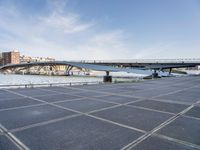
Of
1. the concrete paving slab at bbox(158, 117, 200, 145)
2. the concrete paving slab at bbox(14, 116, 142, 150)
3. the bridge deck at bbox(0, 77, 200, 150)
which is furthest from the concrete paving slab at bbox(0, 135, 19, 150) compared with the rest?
the concrete paving slab at bbox(158, 117, 200, 145)

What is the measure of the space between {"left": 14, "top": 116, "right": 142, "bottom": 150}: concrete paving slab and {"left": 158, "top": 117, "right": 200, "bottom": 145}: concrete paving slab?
1326 mm

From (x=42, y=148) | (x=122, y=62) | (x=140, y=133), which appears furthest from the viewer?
(x=122, y=62)

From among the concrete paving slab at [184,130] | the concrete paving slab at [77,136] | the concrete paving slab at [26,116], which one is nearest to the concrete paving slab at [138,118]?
the concrete paving slab at [184,130]

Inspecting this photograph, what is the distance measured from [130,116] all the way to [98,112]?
190cm

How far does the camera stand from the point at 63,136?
6.57 metres

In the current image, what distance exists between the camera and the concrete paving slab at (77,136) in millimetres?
5809

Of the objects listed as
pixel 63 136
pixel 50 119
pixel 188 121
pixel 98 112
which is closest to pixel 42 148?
pixel 63 136

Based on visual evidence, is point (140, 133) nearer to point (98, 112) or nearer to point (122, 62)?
point (98, 112)

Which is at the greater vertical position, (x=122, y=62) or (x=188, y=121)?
(x=122, y=62)

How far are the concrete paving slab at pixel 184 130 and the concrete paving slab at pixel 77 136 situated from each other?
52.2 inches

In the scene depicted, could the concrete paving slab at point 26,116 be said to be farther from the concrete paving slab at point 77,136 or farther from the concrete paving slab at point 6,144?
the concrete paving slab at point 6,144

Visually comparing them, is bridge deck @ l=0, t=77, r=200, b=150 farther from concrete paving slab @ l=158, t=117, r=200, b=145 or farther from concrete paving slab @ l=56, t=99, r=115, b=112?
concrete paving slab @ l=56, t=99, r=115, b=112

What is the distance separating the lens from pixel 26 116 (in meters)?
9.23

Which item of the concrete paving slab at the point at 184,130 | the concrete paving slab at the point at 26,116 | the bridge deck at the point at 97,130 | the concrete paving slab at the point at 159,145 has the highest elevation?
the concrete paving slab at the point at 26,116
